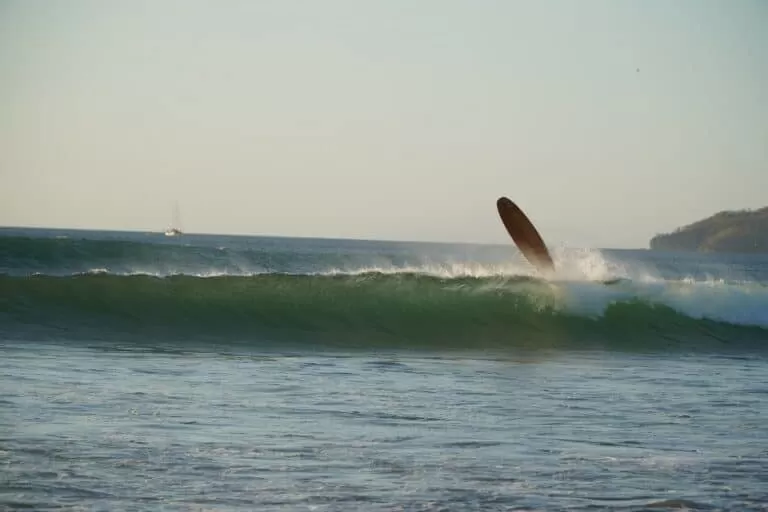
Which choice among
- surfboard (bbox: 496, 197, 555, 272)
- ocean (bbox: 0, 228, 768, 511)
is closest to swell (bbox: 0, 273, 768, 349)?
ocean (bbox: 0, 228, 768, 511)

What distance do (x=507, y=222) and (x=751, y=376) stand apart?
7.73m

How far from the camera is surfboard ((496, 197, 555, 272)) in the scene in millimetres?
20766

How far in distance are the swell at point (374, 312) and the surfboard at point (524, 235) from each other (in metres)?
0.74

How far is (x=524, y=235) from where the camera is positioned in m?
21.8

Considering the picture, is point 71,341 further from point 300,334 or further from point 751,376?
point 751,376

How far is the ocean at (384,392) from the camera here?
22.7 feet

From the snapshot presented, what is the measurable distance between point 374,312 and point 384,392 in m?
8.70

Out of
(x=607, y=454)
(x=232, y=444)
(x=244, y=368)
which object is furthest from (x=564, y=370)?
(x=232, y=444)

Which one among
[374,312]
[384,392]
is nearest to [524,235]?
[374,312]

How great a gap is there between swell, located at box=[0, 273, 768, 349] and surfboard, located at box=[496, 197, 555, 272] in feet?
2.44

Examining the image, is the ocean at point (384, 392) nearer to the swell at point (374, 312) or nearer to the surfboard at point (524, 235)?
the swell at point (374, 312)

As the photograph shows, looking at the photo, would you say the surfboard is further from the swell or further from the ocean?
the swell

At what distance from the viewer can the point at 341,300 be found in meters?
20.1

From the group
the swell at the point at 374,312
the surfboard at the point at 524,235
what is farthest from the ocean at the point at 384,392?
the surfboard at the point at 524,235
